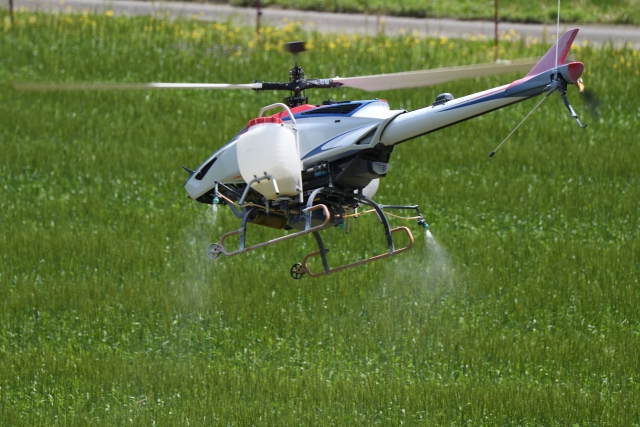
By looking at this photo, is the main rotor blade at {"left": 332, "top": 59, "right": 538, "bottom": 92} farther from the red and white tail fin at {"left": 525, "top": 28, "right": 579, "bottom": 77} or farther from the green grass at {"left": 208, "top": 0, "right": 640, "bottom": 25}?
the green grass at {"left": 208, "top": 0, "right": 640, "bottom": 25}

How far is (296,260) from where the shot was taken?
59.3 feet

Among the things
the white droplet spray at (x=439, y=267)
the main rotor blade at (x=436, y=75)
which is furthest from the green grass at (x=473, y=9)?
the main rotor blade at (x=436, y=75)

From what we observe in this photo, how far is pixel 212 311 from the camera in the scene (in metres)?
17.1

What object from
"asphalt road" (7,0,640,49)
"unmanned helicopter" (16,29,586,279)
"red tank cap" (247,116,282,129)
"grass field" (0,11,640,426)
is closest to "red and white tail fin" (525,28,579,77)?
"unmanned helicopter" (16,29,586,279)

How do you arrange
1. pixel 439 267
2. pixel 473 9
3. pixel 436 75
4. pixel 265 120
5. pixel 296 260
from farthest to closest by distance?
1. pixel 473 9
2. pixel 296 260
3. pixel 439 267
4. pixel 265 120
5. pixel 436 75

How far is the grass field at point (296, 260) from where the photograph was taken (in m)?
15.1

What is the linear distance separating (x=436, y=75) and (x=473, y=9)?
1873cm

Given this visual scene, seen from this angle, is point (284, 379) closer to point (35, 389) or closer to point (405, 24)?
point (35, 389)

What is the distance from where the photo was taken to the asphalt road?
25859 mm

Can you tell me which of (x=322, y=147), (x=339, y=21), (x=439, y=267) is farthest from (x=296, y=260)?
(x=339, y=21)

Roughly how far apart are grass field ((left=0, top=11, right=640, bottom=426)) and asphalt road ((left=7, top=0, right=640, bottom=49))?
2.25 meters

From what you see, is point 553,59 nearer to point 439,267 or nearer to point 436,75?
point 436,75

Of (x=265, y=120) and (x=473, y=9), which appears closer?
(x=265, y=120)

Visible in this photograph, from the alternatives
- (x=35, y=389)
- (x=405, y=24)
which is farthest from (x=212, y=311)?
(x=405, y=24)
